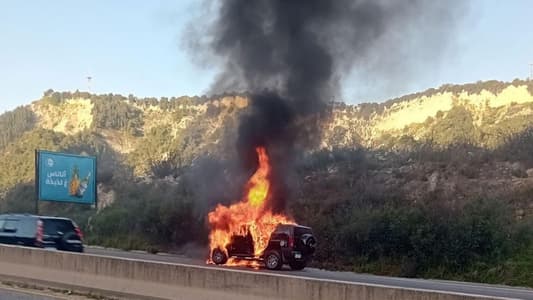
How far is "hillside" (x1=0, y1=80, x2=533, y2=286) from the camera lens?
26.3 metres

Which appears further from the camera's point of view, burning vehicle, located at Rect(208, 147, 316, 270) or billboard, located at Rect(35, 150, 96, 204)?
billboard, located at Rect(35, 150, 96, 204)

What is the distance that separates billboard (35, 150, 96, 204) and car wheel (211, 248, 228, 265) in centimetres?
1693

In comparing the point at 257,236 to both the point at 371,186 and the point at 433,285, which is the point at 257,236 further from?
the point at 371,186

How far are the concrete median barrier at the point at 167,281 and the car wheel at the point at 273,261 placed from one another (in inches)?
351

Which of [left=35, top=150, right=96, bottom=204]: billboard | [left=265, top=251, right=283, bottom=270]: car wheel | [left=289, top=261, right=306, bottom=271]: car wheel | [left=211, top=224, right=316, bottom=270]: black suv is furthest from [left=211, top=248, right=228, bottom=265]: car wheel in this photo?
[left=35, top=150, right=96, bottom=204]: billboard

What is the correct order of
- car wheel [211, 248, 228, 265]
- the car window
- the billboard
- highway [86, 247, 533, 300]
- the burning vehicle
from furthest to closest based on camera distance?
the billboard → car wheel [211, 248, 228, 265] → the car window → the burning vehicle → highway [86, 247, 533, 300]

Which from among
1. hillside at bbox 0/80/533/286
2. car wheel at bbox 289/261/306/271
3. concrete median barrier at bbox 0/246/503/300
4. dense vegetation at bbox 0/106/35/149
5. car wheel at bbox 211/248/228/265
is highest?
dense vegetation at bbox 0/106/35/149

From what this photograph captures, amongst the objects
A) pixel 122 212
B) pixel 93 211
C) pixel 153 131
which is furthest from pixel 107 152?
pixel 122 212

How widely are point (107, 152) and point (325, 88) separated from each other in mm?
66557

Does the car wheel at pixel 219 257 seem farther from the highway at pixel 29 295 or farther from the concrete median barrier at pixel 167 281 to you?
the highway at pixel 29 295

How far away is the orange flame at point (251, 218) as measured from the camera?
77.9ft

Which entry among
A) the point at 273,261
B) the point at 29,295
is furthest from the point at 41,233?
the point at 29,295

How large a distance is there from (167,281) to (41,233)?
1124 centimetres

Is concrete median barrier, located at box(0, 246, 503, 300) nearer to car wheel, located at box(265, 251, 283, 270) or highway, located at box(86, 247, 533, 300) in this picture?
highway, located at box(86, 247, 533, 300)
